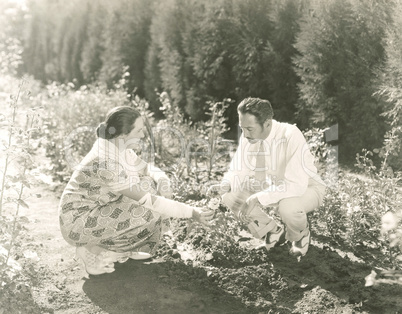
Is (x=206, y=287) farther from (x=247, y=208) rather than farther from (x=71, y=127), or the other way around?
(x=71, y=127)

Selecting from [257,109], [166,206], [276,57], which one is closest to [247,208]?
[166,206]

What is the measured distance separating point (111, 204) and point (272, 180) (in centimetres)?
129

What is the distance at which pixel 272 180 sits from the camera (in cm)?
422

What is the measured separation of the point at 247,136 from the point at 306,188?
601 millimetres

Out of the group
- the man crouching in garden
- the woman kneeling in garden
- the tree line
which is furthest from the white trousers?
the tree line

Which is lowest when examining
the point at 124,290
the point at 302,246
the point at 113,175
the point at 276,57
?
the point at 124,290

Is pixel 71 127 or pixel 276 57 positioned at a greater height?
pixel 276 57

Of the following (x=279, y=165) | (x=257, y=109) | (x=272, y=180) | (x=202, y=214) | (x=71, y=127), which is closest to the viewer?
(x=202, y=214)

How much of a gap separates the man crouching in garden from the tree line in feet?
6.49

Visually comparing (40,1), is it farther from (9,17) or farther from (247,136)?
(247,136)

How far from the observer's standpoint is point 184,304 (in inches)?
136

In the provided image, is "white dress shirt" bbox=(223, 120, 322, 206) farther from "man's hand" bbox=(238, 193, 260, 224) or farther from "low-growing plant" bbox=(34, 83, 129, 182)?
"low-growing plant" bbox=(34, 83, 129, 182)

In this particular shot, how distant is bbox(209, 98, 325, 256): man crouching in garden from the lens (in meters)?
3.82

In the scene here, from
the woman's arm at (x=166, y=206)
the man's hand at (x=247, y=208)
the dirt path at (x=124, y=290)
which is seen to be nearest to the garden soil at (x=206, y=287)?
the dirt path at (x=124, y=290)
